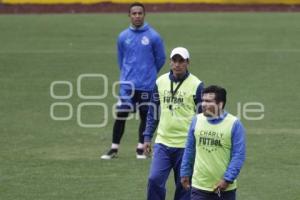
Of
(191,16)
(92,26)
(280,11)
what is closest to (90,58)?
(92,26)

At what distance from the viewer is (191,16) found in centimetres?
4612

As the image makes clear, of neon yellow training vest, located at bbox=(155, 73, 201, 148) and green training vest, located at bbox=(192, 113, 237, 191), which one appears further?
neon yellow training vest, located at bbox=(155, 73, 201, 148)

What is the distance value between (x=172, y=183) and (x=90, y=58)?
687 inches

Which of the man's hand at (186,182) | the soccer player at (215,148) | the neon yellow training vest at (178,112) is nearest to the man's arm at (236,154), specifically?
the soccer player at (215,148)

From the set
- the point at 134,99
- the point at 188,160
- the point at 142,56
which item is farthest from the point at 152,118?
the point at 142,56

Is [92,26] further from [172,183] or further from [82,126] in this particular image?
[172,183]

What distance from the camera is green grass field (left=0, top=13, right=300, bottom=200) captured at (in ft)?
48.6

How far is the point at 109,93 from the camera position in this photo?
25.1 metres

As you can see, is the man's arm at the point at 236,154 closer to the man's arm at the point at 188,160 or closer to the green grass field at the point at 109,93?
the man's arm at the point at 188,160

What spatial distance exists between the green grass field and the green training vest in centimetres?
338

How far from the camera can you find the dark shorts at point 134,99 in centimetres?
1611

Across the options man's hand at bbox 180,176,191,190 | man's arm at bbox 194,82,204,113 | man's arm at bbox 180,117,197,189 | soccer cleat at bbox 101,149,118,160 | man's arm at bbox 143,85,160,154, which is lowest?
soccer cleat at bbox 101,149,118,160

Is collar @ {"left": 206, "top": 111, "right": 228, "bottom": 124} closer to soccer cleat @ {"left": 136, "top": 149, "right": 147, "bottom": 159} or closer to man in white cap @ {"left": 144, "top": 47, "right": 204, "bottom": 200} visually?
man in white cap @ {"left": 144, "top": 47, "right": 204, "bottom": 200}

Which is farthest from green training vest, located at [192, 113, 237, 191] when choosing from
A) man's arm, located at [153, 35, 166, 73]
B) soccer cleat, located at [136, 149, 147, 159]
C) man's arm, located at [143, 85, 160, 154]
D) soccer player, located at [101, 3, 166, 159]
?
soccer cleat, located at [136, 149, 147, 159]
